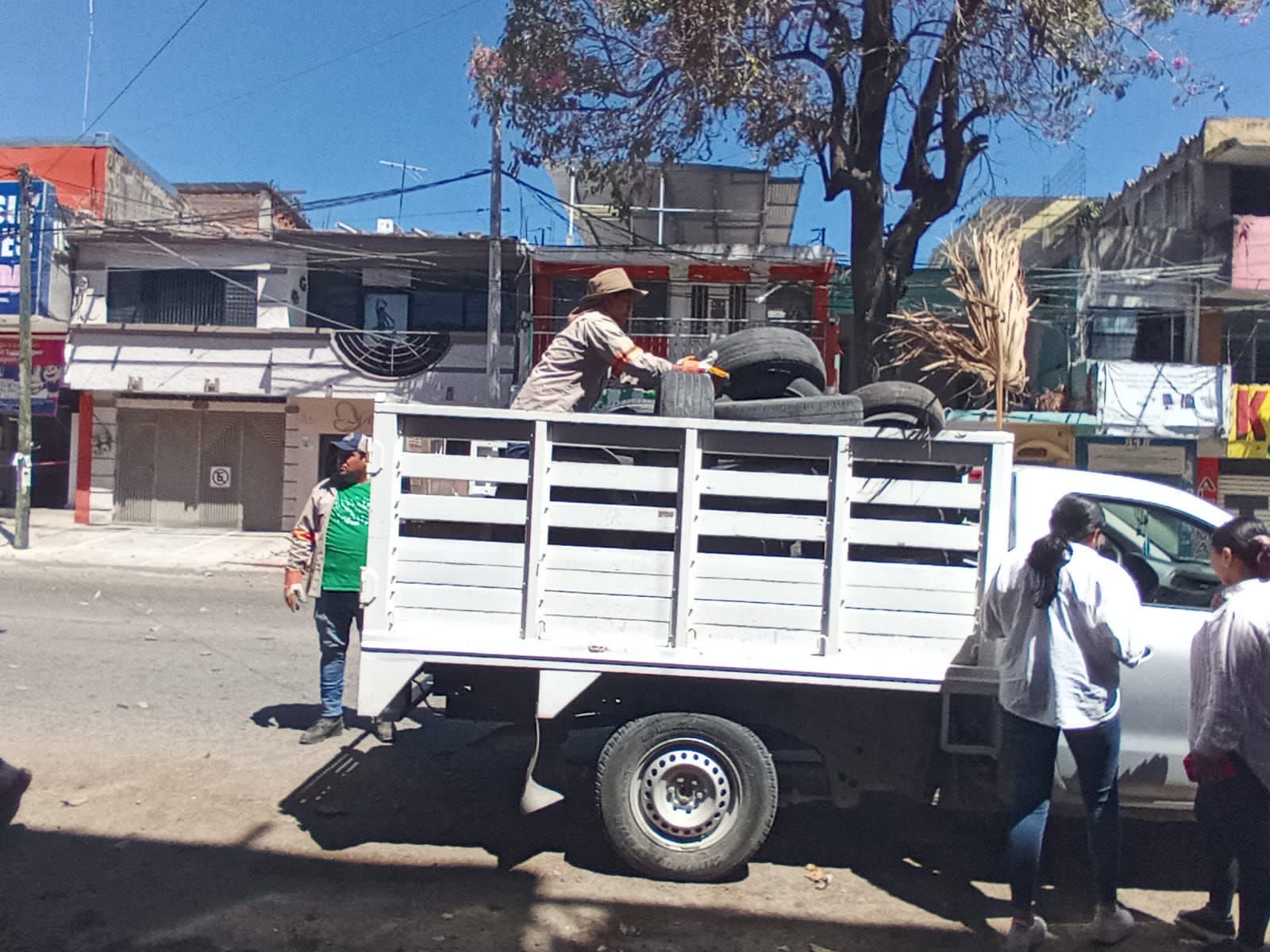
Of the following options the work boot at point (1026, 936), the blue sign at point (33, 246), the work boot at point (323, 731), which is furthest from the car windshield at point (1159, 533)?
the blue sign at point (33, 246)

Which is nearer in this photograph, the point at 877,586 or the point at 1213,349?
the point at 877,586

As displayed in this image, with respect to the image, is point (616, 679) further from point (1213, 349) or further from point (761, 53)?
point (1213, 349)

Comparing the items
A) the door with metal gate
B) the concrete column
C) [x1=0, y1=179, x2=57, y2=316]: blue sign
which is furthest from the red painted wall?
the door with metal gate

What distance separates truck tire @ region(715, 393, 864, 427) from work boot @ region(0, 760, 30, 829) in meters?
3.28

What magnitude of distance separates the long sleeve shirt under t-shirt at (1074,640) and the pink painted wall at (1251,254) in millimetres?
17596

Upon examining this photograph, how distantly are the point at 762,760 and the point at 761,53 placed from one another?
786cm

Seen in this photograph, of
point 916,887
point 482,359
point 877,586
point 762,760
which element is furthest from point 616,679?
point 482,359

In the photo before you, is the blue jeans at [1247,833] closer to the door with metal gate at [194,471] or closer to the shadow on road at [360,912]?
the shadow on road at [360,912]

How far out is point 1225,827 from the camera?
136 inches

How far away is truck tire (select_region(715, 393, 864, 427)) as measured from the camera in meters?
4.07

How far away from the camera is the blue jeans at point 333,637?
564cm

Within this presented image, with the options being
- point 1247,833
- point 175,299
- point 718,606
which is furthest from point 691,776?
point 175,299

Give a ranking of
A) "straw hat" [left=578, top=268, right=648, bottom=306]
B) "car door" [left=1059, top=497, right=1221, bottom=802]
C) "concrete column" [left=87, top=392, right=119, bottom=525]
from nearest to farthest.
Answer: "car door" [left=1059, top=497, right=1221, bottom=802] → "straw hat" [left=578, top=268, right=648, bottom=306] → "concrete column" [left=87, top=392, right=119, bottom=525]

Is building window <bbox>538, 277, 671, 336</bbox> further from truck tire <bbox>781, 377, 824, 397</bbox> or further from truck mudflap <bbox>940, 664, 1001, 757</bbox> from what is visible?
truck mudflap <bbox>940, 664, 1001, 757</bbox>
